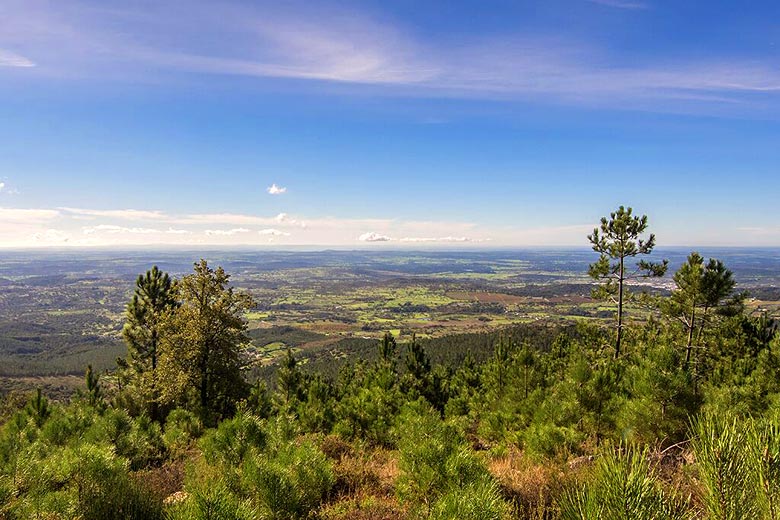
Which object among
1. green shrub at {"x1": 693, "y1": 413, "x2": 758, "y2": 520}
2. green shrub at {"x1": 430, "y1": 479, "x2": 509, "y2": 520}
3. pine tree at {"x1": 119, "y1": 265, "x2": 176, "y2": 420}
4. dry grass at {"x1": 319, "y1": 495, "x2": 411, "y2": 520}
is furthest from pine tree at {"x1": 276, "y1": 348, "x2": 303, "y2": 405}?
green shrub at {"x1": 693, "y1": 413, "x2": 758, "y2": 520}

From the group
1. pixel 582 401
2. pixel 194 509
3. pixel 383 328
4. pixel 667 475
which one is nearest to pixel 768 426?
pixel 194 509

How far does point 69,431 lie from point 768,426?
1211 centimetres

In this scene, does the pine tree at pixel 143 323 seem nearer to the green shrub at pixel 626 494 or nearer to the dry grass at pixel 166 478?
the dry grass at pixel 166 478

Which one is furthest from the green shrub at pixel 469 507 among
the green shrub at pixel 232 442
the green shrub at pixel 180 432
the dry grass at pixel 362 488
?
the green shrub at pixel 180 432

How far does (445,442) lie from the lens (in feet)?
18.3

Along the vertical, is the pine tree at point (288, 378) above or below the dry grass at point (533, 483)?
below

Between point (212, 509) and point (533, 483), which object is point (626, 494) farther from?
point (533, 483)

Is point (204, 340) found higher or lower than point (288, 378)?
higher

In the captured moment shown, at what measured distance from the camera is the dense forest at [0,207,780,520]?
2207mm

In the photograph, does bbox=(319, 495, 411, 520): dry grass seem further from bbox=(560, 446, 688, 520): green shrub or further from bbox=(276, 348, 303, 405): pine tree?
bbox=(276, 348, 303, 405): pine tree

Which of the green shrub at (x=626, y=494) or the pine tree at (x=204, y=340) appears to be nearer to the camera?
the green shrub at (x=626, y=494)

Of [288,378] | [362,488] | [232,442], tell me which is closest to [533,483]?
[362,488]

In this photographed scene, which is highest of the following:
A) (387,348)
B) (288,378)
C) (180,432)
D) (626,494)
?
(626,494)

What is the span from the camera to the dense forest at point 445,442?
221 centimetres
